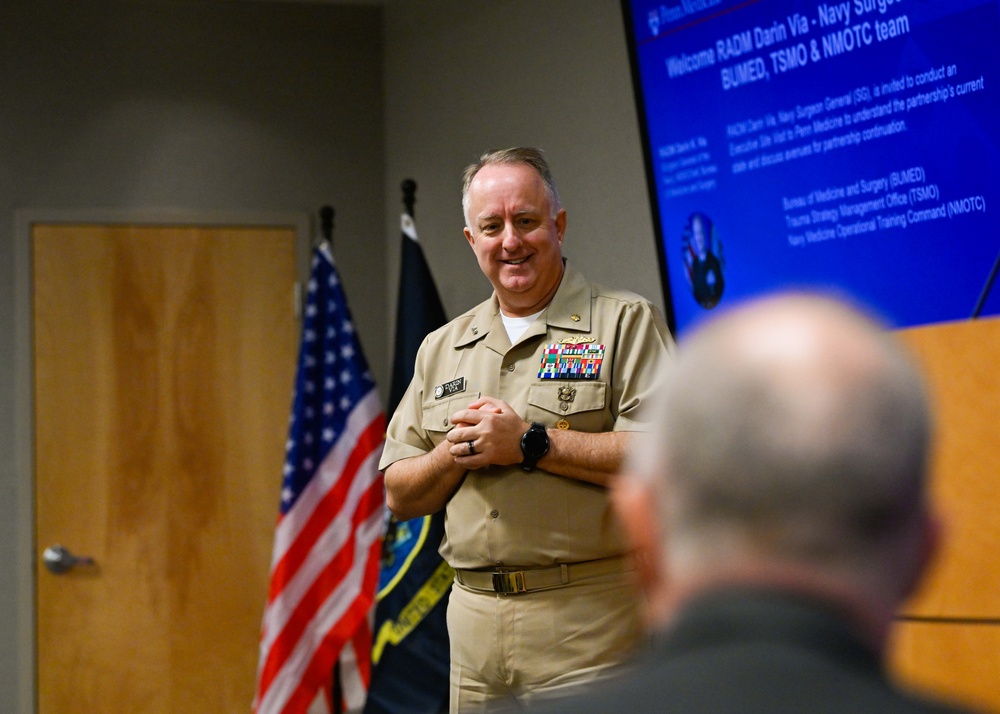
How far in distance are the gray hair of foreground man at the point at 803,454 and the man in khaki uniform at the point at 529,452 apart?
1349mm

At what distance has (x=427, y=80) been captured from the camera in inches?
159

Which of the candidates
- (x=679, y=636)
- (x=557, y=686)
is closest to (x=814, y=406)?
(x=679, y=636)

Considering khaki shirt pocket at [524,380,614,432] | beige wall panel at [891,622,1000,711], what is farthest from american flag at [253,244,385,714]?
beige wall panel at [891,622,1000,711]

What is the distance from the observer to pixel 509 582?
1.97m

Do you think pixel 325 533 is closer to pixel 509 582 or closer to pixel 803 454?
pixel 509 582

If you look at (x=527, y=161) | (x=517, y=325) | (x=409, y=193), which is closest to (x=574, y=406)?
(x=517, y=325)

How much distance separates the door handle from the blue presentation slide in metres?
2.31

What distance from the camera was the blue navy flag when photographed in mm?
3182

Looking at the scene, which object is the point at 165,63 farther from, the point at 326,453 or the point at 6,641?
the point at 6,641

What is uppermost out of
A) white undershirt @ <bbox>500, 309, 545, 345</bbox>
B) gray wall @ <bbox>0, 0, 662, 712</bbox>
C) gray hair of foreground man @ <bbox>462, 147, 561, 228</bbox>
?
gray wall @ <bbox>0, 0, 662, 712</bbox>

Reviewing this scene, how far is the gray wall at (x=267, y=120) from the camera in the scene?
3.73 metres

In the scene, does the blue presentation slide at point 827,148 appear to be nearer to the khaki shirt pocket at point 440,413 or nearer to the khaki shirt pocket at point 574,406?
the khaki shirt pocket at point 574,406

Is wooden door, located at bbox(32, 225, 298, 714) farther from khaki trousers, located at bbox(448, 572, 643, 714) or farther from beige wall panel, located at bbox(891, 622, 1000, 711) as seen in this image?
beige wall panel, located at bbox(891, 622, 1000, 711)

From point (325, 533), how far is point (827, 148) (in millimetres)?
2058
